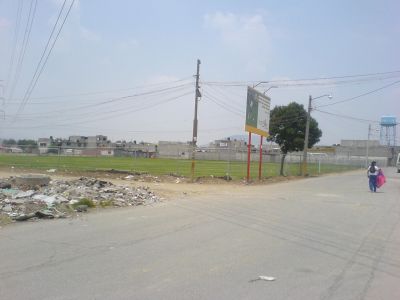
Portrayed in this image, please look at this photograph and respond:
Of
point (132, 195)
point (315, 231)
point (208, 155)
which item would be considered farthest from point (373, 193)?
point (208, 155)

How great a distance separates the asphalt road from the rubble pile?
32.8 inches

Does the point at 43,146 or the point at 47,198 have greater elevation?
the point at 43,146

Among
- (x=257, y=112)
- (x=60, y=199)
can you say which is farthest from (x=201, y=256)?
(x=257, y=112)

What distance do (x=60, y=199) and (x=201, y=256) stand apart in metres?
8.18

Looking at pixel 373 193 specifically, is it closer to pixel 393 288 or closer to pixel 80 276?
pixel 393 288

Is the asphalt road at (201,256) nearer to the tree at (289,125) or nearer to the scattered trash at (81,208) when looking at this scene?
the scattered trash at (81,208)

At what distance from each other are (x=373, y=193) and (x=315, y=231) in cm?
1390

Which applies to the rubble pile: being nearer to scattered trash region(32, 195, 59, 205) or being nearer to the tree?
scattered trash region(32, 195, 59, 205)

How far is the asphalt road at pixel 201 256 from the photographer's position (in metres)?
6.52

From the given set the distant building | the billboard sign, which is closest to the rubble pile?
the billboard sign

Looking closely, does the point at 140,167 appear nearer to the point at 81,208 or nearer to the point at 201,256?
the point at 81,208

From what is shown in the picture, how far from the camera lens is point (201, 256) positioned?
8562mm

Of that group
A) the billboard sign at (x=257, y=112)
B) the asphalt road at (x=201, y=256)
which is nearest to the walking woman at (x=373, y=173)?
the billboard sign at (x=257, y=112)

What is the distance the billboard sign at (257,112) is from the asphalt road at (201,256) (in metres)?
17.5
